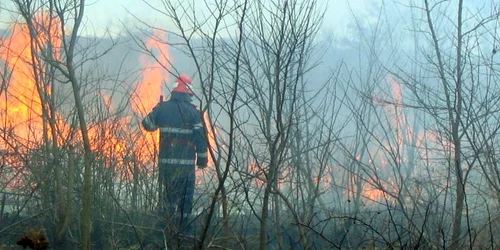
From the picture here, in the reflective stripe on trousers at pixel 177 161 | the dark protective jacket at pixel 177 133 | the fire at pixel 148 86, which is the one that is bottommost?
the reflective stripe on trousers at pixel 177 161

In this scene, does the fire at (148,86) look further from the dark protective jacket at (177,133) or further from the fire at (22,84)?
the fire at (22,84)

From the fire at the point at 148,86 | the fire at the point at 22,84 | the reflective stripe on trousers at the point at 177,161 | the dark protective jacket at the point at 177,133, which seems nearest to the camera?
the fire at the point at 22,84

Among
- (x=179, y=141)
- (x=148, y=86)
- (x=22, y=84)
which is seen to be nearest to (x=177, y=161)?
(x=179, y=141)

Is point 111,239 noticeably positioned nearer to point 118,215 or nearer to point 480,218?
point 118,215

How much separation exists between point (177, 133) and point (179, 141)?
9 cm

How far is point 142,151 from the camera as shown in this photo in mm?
7676

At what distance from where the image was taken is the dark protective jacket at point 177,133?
746 centimetres

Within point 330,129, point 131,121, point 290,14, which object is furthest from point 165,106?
point 290,14

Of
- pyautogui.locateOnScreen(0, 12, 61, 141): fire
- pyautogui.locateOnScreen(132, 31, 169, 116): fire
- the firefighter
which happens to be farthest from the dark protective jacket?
pyautogui.locateOnScreen(0, 12, 61, 141): fire

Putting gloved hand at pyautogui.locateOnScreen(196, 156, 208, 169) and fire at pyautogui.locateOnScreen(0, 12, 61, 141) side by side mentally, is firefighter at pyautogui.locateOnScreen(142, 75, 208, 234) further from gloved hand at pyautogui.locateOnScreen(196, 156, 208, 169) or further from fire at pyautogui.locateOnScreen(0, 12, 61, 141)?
fire at pyautogui.locateOnScreen(0, 12, 61, 141)

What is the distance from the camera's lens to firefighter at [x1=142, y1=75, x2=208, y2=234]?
23.9ft

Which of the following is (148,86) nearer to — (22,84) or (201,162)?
(22,84)

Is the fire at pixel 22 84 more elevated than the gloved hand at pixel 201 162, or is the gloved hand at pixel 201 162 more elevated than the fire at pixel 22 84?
the fire at pixel 22 84

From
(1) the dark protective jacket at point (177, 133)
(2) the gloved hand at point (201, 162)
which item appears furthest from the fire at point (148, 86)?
(2) the gloved hand at point (201, 162)
